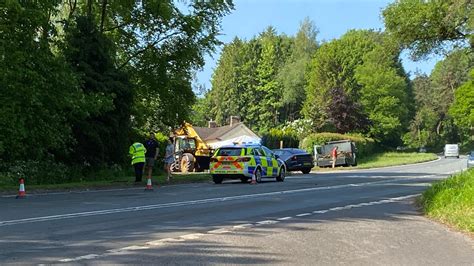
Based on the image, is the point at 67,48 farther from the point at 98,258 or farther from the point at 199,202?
the point at 98,258

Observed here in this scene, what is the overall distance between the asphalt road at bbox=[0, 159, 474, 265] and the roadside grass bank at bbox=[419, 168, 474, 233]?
0.32 m

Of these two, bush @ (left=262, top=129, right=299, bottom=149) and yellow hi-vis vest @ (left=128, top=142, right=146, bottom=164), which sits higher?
bush @ (left=262, top=129, right=299, bottom=149)

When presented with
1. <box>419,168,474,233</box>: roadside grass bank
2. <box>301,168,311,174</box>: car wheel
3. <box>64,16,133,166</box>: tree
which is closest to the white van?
<box>301,168,311,174</box>: car wheel

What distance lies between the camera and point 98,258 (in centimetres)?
779

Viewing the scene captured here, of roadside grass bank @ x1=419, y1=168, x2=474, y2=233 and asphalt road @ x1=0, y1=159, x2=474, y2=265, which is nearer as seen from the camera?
asphalt road @ x1=0, y1=159, x2=474, y2=265

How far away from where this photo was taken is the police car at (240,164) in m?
24.8

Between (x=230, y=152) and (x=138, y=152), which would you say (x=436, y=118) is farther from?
(x=138, y=152)

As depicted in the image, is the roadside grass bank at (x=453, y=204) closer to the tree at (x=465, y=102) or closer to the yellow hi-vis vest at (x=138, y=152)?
the yellow hi-vis vest at (x=138, y=152)

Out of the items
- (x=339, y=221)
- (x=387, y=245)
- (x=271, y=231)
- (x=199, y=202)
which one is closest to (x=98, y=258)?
A: (x=271, y=231)

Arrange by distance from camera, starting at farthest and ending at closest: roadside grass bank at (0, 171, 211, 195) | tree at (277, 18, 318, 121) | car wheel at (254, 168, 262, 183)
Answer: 1. tree at (277, 18, 318, 121)
2. car wheel at (254, 168, 262, 183)
3. roadside grass bank at (0, 171, 211, 195)

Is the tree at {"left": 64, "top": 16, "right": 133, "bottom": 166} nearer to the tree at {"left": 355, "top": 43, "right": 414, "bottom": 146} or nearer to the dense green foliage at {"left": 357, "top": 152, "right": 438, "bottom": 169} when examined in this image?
the dense green foliage at {"left": 357, "top": 152, "right": 438, "bottom": 169}

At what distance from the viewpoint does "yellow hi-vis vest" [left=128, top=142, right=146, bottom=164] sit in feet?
74.0

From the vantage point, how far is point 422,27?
1079 inches

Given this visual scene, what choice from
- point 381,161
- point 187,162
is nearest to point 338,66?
point 381,161
